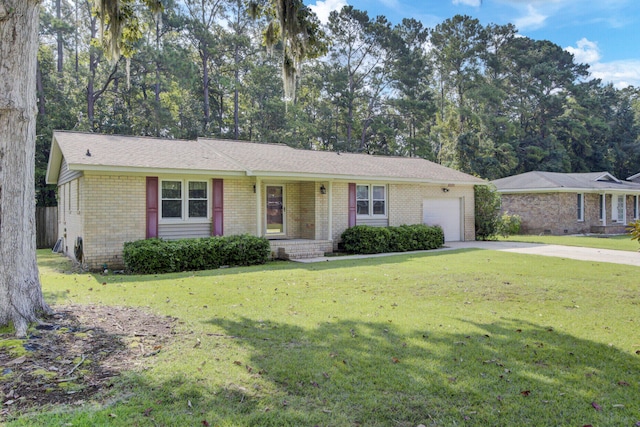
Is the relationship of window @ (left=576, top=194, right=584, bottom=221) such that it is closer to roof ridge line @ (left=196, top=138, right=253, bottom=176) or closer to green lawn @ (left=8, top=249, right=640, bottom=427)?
green lawn @ (left=8, top=249, right=640, bottom=427)

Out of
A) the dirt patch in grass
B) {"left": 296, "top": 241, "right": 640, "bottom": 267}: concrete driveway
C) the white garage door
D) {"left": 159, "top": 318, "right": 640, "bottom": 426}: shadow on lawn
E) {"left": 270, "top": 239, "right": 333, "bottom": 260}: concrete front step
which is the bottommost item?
{"left": 159, "top": 318, "right": 640, "bottom": 426}: shadow on lawn

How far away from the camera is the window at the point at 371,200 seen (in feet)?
53.2

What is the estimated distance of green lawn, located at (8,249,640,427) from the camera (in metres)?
3.34

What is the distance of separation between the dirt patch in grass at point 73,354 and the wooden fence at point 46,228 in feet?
47.4

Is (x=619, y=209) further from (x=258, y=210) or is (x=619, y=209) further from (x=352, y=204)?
(x=258, y=210)

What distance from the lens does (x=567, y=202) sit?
23.9 meters

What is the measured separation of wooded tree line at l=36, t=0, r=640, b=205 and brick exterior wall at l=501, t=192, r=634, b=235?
26.2 ft

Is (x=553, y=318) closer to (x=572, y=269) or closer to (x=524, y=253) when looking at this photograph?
(x=572, y=269)

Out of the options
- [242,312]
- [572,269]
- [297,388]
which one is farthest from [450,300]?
[572,269]

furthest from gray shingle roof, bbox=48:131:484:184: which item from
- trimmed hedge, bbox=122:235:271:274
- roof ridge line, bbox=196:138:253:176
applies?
trimmed hedge, bbox=122:235:271:274

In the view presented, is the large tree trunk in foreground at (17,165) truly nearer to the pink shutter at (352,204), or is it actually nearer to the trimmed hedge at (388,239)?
the trimmed hedge at (388,239)

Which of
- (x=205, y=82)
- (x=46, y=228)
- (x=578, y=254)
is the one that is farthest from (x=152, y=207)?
(x=205, y=82)

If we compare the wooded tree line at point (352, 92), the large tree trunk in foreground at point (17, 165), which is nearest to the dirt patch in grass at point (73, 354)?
the large tree trunk in foreground at point (17, 165)

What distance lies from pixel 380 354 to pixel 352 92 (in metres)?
34.1
